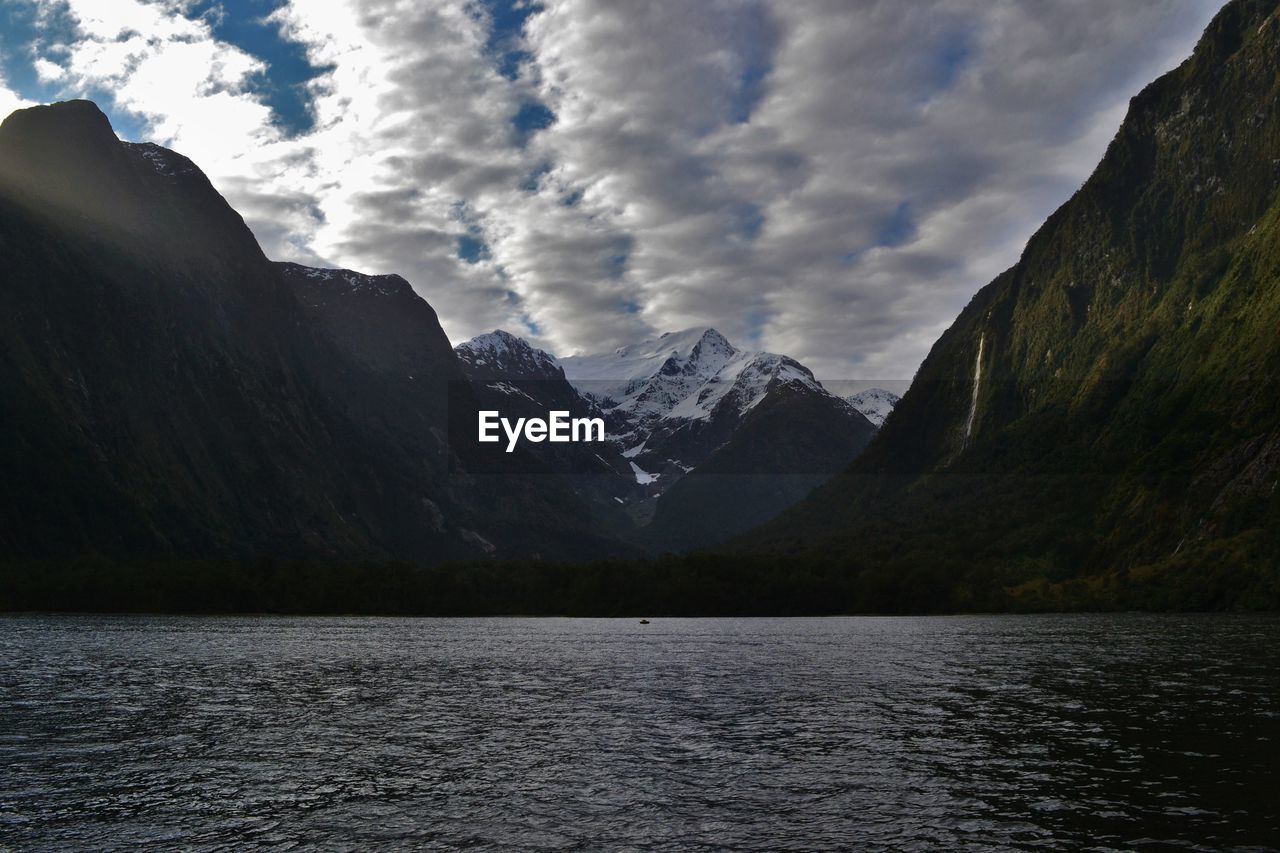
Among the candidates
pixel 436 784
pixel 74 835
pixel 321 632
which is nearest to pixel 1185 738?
pixel 436 784

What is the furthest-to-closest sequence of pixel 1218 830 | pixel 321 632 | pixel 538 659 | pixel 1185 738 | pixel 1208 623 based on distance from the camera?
pixel 321 632 < pixel 1208 623 < pixel 538 659 < pixel 1185 738 < pixel 1218 830

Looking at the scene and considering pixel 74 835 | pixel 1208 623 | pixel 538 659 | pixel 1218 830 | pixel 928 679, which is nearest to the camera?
pixel 1218 830

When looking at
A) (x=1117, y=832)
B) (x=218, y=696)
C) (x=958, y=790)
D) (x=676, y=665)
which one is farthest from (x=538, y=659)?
(x=1117, y=832)

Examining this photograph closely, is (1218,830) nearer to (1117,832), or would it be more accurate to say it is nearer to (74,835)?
(1117,832)

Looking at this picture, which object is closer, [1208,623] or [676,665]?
[676,665]

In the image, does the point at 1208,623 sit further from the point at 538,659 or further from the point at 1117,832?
the point at 1117,832

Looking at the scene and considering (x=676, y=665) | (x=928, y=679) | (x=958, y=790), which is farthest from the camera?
(x=676, y=665)
